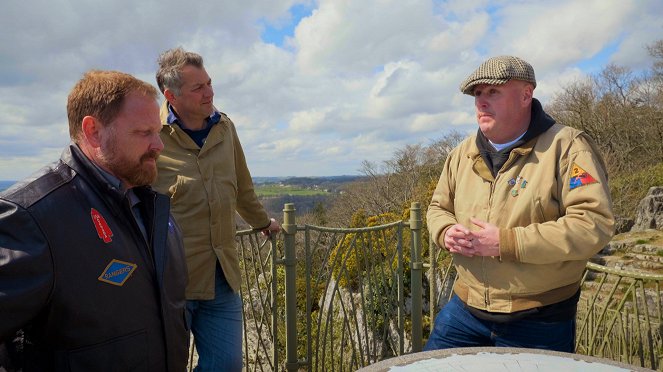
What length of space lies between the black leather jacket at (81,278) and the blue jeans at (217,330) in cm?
74

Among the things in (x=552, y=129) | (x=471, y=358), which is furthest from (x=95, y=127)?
(x=552, y=129)

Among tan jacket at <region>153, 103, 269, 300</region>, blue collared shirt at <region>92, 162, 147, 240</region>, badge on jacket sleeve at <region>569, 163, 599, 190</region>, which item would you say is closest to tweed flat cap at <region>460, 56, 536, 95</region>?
badge on jacket sleeve at <region>569, 163, 599, 190</region>

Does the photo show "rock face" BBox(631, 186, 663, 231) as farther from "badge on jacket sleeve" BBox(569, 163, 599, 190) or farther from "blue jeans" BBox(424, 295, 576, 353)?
"badge on jacket sleeve" BBox(569, 163, 599, 190)

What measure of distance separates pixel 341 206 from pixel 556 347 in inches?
857

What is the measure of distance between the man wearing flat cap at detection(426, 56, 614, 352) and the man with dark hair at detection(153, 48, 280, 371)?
118 centimetres

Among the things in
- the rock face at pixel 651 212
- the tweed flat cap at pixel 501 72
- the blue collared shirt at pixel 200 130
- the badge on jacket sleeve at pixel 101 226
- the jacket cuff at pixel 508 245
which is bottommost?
the rock face at pixel 651 212

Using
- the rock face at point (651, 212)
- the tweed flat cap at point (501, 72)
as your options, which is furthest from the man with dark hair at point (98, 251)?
the rock face at point (651, 212)

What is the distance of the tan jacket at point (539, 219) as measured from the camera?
6.32 ft

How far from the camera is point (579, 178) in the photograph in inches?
77.6

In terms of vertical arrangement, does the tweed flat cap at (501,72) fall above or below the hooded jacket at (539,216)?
above

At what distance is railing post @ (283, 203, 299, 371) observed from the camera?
3.29m

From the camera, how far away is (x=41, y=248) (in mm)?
1263

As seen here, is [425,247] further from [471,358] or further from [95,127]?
[95,127]

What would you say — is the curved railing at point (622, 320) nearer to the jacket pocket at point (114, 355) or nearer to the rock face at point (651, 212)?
the jacket pocket at point (114, 355)
